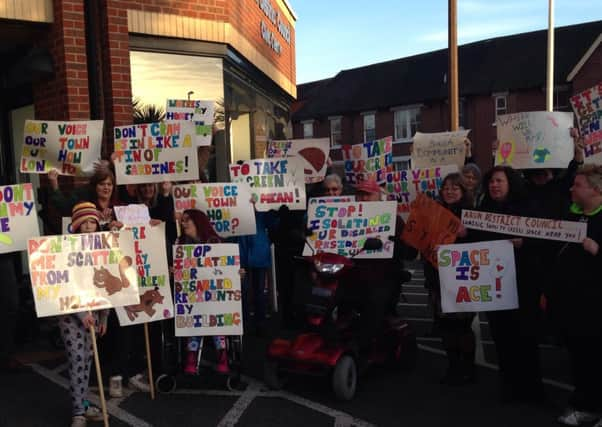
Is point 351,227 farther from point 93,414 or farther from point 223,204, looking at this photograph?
point 93,414

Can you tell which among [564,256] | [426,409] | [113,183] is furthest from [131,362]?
[564,256]

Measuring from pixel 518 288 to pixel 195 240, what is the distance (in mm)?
2747

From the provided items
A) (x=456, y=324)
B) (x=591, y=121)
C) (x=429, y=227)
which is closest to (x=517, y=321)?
(x=456, y=324)

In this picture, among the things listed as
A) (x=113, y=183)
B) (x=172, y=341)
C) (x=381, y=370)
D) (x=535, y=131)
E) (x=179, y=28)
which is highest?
(x=179, y=28)

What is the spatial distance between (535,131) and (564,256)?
216cm

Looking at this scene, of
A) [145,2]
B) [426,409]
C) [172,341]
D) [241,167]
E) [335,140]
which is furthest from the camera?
[335,140]

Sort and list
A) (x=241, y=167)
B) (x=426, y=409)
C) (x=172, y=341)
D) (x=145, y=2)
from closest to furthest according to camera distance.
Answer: (x=426, y=409) → (x=172, y=341) → (x=241, y=167) → (x=145, y=2)

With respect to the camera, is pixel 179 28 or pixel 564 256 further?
pixel 179 28

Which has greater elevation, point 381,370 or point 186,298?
→ point 186,298

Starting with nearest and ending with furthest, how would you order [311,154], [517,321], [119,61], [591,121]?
[517,321], [591,121], [311,154], [119,61]

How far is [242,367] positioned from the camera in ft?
18.8

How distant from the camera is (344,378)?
183 inches

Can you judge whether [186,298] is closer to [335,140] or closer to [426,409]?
[426,409]

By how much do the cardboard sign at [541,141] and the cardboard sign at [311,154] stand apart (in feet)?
7.00
